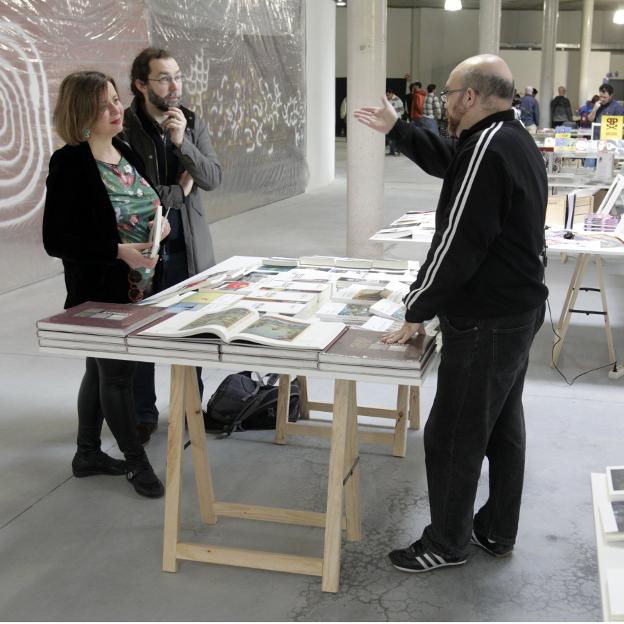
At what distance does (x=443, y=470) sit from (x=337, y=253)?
5.20m

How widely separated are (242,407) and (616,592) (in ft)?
7.57

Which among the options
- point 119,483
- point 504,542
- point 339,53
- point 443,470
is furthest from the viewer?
point 339,53

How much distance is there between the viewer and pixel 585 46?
21969 mm

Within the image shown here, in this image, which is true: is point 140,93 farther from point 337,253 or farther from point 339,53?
point 339,53

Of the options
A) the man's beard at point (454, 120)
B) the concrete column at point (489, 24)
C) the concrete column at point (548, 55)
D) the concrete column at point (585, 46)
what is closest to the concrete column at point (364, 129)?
the man's beard at point (454, 120)

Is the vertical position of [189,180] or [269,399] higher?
[189,180]

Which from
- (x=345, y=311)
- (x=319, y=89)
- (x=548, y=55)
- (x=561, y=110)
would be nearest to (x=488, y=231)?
(x=345, y=311)

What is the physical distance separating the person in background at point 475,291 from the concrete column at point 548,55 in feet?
62.0

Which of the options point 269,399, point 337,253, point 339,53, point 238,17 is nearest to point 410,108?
point 339,53

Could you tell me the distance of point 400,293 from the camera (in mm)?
2686

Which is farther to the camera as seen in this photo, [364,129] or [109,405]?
[364,129]

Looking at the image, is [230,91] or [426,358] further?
[230,91]

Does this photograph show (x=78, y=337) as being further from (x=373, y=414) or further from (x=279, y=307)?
(x=373, y=414)

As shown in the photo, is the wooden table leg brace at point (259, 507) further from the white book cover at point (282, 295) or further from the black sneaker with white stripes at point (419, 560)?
the white book cover at point (282, 295)
